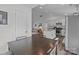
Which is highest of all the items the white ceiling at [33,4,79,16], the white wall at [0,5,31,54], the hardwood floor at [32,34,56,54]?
the white ceiling at [33,4,79,16]

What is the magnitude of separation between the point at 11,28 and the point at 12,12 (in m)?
0.23

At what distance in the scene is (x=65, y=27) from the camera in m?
1.75

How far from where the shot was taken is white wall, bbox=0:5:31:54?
169 centimetres

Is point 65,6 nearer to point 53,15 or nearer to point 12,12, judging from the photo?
point 53,15

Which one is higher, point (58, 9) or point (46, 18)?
point (58, 9)

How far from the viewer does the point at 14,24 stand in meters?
1.74

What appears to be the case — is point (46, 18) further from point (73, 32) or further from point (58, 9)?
point (73, 32)

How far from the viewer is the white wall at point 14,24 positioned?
1.69 metres

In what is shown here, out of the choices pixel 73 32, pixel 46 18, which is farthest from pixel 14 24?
pixel 73 32

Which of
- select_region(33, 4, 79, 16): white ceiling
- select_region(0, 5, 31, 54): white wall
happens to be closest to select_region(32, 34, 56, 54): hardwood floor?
select_region(0, 5, 31, 54): white wall

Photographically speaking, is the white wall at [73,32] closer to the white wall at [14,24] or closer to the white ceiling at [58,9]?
the white ceiling at [58,9]

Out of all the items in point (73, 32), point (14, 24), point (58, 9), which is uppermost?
point (58, 9)

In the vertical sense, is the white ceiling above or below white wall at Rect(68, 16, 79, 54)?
above

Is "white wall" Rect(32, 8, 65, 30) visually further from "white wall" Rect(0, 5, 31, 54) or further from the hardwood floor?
the hardwood floor
